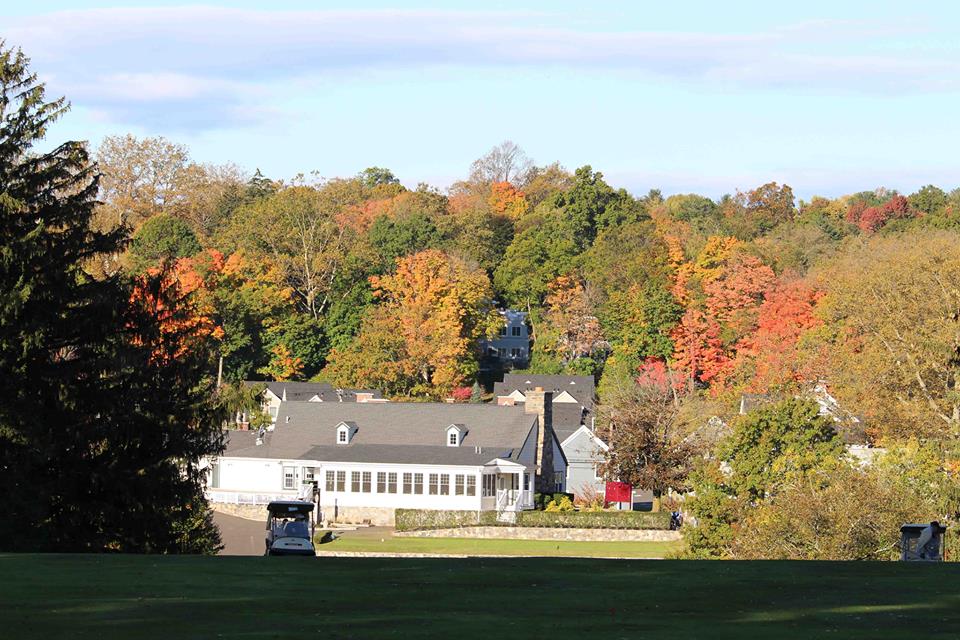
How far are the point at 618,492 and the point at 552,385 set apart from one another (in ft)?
110

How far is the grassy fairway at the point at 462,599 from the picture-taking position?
15.7 m

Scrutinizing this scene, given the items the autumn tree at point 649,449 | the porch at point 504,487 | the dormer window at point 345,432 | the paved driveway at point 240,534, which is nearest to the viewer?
the paved driveway at point 240,534

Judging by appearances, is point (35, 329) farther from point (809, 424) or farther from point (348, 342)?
point (348, 342)

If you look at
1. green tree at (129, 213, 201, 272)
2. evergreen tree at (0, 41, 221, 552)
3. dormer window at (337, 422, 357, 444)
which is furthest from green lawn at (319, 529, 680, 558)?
green tree at (129, 213, 201, 272)

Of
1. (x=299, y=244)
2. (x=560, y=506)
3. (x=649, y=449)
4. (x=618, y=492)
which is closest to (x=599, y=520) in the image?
(x=560, y=506)

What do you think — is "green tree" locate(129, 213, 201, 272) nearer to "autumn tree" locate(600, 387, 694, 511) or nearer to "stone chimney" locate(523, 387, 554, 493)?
"stone chimney" locate(523, 387, 554, 493)

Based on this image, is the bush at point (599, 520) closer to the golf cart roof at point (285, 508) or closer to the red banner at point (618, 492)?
the red banner at point (618, 492)

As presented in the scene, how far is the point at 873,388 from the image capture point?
66625 millimetres

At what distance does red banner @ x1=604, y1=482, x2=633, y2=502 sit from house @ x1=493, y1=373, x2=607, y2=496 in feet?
3.58

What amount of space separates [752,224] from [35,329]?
11059 centimetres

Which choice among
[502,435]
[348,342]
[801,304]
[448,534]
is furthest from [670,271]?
[448,534]

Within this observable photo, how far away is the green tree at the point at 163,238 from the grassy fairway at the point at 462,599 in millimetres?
93689

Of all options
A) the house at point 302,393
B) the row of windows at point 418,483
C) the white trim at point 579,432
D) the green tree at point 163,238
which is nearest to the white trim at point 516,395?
the house at point 302,393

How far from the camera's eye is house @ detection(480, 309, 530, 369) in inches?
4887
